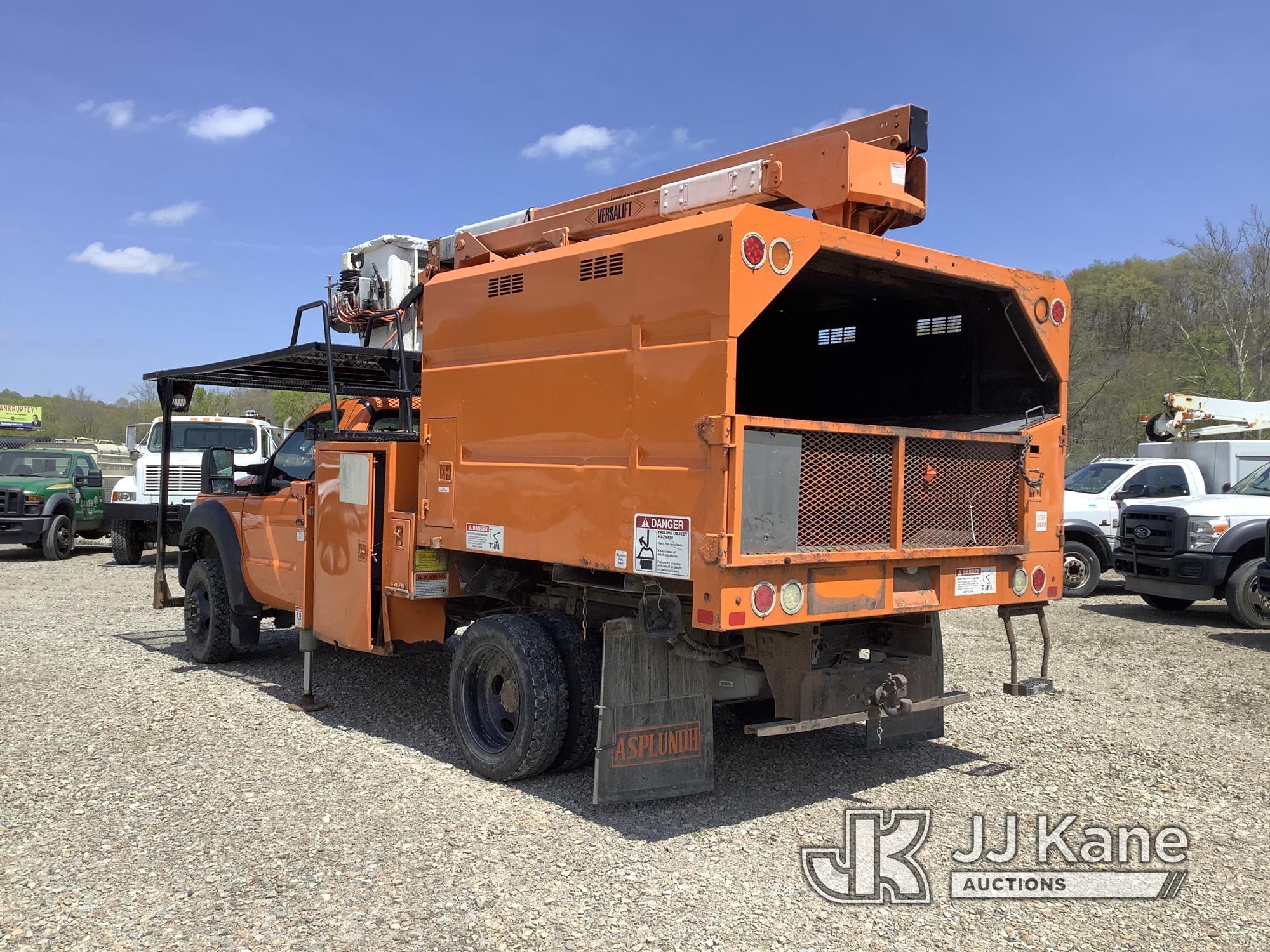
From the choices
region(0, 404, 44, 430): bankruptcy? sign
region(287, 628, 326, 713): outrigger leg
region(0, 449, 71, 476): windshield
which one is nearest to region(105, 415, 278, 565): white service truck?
region(0, 449, 71, 476): windshield

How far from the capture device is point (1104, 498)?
557 inches

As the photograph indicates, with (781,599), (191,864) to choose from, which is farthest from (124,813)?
(781,599)

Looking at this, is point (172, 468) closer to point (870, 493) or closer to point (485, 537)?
point (485, 537)

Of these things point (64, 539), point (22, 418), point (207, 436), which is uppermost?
point (22, 418)

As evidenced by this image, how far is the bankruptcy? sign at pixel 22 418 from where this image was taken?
51562 mm

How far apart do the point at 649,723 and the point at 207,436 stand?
13.5 metres

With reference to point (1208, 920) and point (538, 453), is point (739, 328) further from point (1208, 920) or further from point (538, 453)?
point (1208, 920)

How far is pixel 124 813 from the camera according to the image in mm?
4762

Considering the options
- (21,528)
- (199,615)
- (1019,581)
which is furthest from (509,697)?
(21,528)

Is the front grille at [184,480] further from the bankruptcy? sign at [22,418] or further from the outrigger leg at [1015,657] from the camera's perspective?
the bankruptcy? sign at [22,418]

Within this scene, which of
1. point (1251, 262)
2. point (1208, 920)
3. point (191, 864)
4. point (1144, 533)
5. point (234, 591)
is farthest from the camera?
point (1251, 262)

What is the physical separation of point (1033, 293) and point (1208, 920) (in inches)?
122

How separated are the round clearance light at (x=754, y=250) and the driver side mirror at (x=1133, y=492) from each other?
38.5ft

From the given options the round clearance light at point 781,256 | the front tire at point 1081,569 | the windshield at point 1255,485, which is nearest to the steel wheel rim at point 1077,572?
the front tire at point 1081,569
